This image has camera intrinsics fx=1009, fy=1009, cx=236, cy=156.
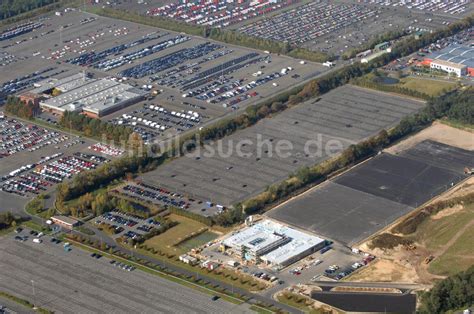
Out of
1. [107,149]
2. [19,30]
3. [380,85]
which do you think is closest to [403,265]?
[107,149]

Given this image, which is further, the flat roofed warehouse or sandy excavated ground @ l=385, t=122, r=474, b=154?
sandy excavated ground @ l=385, t=122, r=474, b=154

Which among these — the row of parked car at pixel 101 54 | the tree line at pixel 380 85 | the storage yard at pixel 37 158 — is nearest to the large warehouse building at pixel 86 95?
the storage yard at pixel 37 158

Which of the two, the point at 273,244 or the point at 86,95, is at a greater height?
the point at 86,95

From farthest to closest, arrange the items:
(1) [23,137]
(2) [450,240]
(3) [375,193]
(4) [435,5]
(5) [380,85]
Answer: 1. (4) [435,5]
2. (5) [380,85]
3. (1) [23,137]
4. (3) [375,193]
5. (2) [450,240]

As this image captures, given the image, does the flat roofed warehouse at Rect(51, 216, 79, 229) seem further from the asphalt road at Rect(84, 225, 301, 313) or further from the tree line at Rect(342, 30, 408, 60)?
the tree line at Rect(342, 30, 408, 60)

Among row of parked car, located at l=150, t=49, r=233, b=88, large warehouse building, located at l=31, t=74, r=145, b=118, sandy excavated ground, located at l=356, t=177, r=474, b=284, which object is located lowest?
sandy excavated ground, located at l=356, t=177, r=474, b=284

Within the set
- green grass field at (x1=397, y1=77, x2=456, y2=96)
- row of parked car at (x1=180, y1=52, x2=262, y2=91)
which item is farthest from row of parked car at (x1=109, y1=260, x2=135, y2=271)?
green grass field at (x1=397, y1=77, x2=456, y2=96)

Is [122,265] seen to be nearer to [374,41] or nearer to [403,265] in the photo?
[403,265]

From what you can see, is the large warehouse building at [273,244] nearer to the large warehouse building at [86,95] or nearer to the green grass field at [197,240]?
the green grass field at [197,240]

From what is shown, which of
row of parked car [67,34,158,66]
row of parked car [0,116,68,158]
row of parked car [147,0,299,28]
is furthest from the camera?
row of parked car [147,0,299,28]
